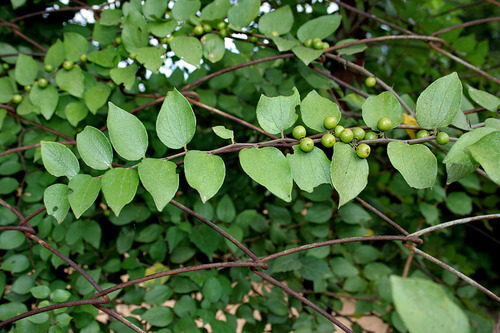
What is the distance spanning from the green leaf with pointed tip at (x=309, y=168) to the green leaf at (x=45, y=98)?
0.49 meters

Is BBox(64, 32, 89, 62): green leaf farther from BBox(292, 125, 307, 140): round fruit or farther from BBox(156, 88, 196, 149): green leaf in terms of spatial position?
BBox(292, 125, 307, 140): round fruit

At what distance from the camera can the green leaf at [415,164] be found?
411 mm

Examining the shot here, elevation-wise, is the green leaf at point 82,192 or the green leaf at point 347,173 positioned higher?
the green leaf at point 347,173

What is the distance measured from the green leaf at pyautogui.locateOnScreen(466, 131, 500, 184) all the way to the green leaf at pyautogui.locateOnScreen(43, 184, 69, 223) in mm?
440

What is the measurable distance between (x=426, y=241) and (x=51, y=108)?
1.13 metres

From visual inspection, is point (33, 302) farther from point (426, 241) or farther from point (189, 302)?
point (426, 241)

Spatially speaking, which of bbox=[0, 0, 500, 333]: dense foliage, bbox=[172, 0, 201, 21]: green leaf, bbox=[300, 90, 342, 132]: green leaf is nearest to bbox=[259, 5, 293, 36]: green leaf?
bbox=[0, 0, 500, 333]: dense foliage

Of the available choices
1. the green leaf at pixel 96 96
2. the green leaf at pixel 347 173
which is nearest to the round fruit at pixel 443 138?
the green leaf at pixel 347 173

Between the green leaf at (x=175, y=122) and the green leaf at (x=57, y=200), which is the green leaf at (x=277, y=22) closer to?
the green leaf at (x=175, y=122)

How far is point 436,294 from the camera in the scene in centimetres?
23

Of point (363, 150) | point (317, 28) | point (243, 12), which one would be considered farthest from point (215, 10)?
point (363, 150)

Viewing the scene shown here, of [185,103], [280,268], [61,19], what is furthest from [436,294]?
[61,19]

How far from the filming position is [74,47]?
0.69 m

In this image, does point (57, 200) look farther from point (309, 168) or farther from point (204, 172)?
point (309, 168)
